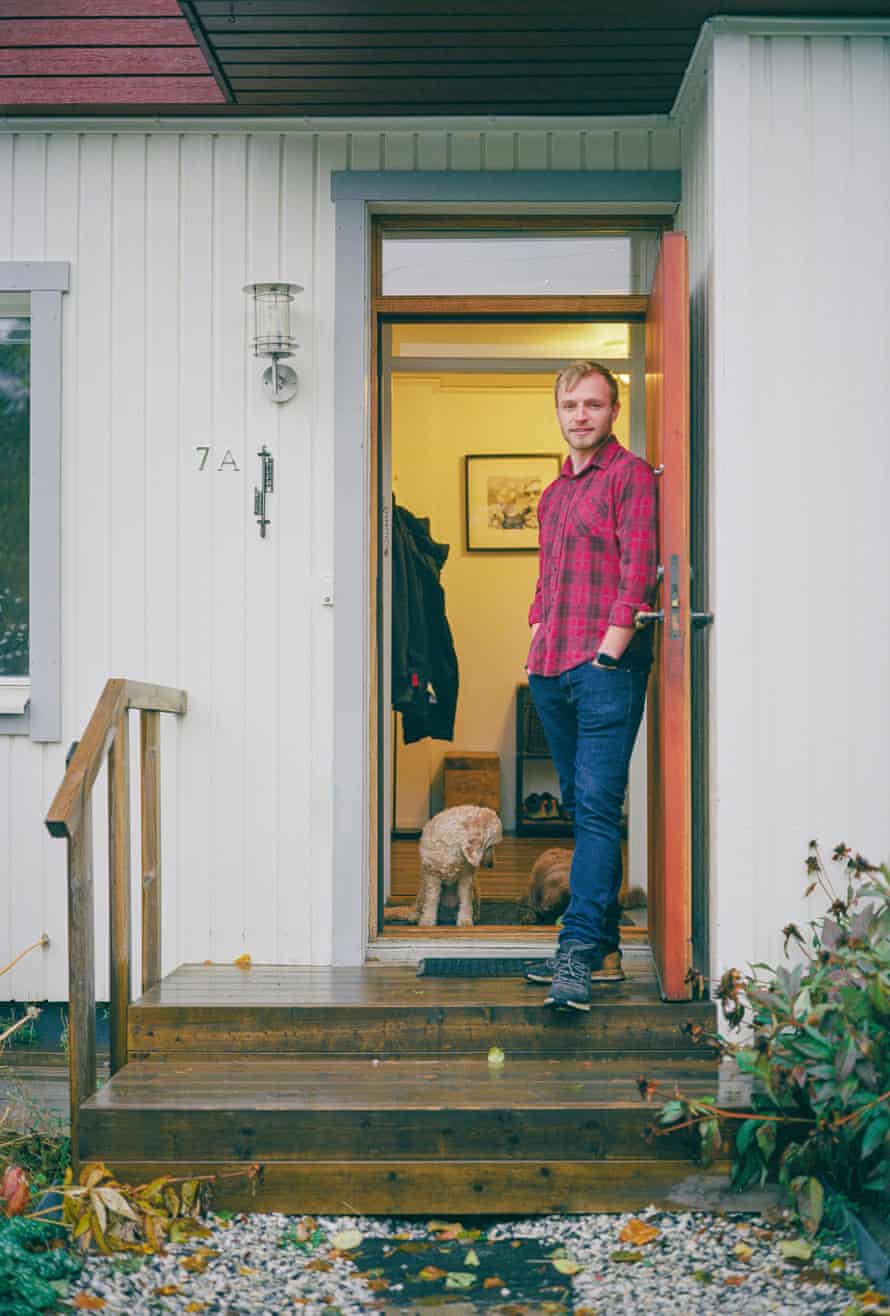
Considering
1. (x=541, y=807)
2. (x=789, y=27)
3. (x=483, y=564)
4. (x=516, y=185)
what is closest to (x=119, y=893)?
(x=516, y=185)

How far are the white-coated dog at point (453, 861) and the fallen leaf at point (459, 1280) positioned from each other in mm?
1841

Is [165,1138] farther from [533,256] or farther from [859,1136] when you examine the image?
[533,256]

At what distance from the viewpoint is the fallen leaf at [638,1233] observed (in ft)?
10.5

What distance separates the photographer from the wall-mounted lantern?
457 centimetres

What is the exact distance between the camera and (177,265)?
4.74 meters

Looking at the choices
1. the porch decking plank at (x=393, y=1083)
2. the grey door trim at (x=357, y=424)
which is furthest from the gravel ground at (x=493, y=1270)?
the grey door trim at (x=357, y=424)

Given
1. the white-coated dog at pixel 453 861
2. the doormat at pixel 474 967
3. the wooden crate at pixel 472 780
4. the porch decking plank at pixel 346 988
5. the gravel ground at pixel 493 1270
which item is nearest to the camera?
the gravel ground at pixel 493 1270

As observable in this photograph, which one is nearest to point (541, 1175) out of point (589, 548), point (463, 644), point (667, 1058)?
point (667, 1058)

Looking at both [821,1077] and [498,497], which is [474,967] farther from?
[498,497]

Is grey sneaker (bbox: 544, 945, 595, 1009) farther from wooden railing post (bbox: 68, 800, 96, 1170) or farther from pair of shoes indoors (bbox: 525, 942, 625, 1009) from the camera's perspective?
wooden railing post (bbox: 68, 800, 96, 1170)

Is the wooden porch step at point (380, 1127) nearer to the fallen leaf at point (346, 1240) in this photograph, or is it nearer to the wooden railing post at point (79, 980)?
A: the wooden railing post at point (79, 980)

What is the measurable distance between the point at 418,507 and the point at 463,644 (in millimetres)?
839

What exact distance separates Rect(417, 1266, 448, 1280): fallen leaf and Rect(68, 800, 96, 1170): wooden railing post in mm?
894

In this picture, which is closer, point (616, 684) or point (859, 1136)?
point (859, 1136)
